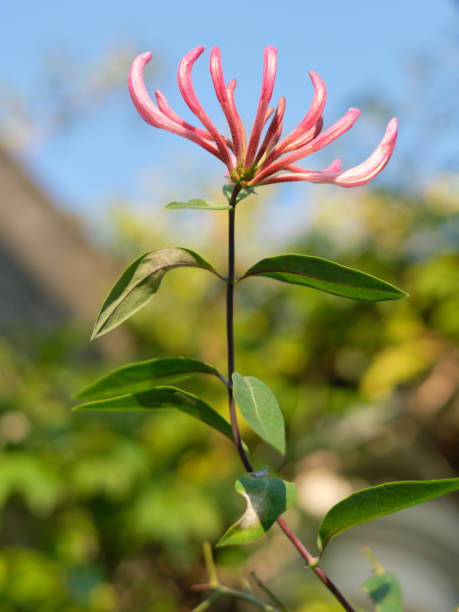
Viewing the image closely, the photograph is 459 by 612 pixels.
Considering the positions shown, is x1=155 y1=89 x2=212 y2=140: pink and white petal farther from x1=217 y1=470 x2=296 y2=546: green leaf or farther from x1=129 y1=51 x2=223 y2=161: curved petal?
x1=217 y1=470 x2=296 y2=546: green leaf

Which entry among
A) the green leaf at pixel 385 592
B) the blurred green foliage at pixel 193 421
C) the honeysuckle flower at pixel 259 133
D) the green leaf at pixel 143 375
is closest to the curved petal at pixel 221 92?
the honeysuckle flower at pixel 259 133

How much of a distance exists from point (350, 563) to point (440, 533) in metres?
0.28

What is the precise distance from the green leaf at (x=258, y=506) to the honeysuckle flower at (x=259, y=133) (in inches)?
6.2

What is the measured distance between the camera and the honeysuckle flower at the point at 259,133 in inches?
12.7

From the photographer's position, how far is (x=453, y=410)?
6.86ft

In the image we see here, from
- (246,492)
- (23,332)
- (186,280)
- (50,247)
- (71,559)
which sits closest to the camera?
(246,492)

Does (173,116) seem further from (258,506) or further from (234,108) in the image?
(258,506)

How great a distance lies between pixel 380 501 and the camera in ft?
1.01

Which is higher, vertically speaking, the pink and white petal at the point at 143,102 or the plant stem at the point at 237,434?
the pink and white petal at the point at 143,102

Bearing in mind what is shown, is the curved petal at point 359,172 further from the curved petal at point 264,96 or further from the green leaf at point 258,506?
the green leaf at point 258,506

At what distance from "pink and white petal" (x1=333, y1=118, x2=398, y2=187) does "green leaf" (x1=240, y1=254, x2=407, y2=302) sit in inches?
1.9

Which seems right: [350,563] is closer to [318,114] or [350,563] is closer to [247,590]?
[247,590]

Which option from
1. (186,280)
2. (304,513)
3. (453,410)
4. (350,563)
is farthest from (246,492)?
(186,280)

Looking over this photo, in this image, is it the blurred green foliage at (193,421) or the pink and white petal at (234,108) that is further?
the blurred green foliage at (193,421)
